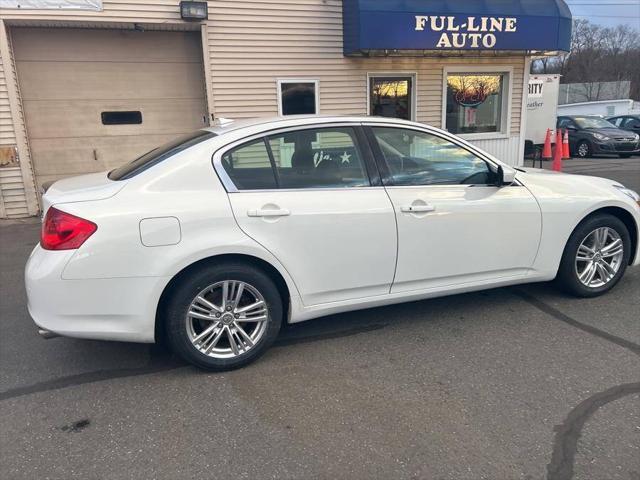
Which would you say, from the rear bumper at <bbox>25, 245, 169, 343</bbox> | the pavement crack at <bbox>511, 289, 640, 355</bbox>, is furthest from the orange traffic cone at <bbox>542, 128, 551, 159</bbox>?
the rear bumper at <bbox>25, 245, 169, 343</bbox>

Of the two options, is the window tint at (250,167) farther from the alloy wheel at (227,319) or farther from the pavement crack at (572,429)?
the pavement crack at (572,429)

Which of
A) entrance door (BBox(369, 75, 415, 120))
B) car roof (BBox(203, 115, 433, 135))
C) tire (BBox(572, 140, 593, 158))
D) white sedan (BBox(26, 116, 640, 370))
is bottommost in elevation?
tire (BBox(572, 140, 593, 158))

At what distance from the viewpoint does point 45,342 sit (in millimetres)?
3781

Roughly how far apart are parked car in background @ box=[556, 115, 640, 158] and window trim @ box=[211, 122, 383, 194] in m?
16.2

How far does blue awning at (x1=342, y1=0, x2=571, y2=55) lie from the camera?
8516 millimetres

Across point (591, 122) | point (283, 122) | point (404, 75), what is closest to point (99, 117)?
point (404, 75)

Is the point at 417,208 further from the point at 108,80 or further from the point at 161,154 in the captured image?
the point at 108,80

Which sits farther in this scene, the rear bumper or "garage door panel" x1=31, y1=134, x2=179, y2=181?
"garage door panel" x1=31, y1=134, x2=179, y2=181

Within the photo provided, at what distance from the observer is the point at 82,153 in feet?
28.4

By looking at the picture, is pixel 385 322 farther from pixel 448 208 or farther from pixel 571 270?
pixel 571 270

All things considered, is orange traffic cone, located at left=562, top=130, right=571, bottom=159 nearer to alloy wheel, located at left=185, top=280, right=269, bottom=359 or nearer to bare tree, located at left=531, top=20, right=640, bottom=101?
A: alloy wheel, located at left=185, top=280, right=269, bottom=359

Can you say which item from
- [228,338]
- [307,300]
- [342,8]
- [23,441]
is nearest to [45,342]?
[23,441]

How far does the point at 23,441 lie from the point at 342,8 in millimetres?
8420

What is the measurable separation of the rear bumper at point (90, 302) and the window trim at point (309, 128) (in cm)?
73
